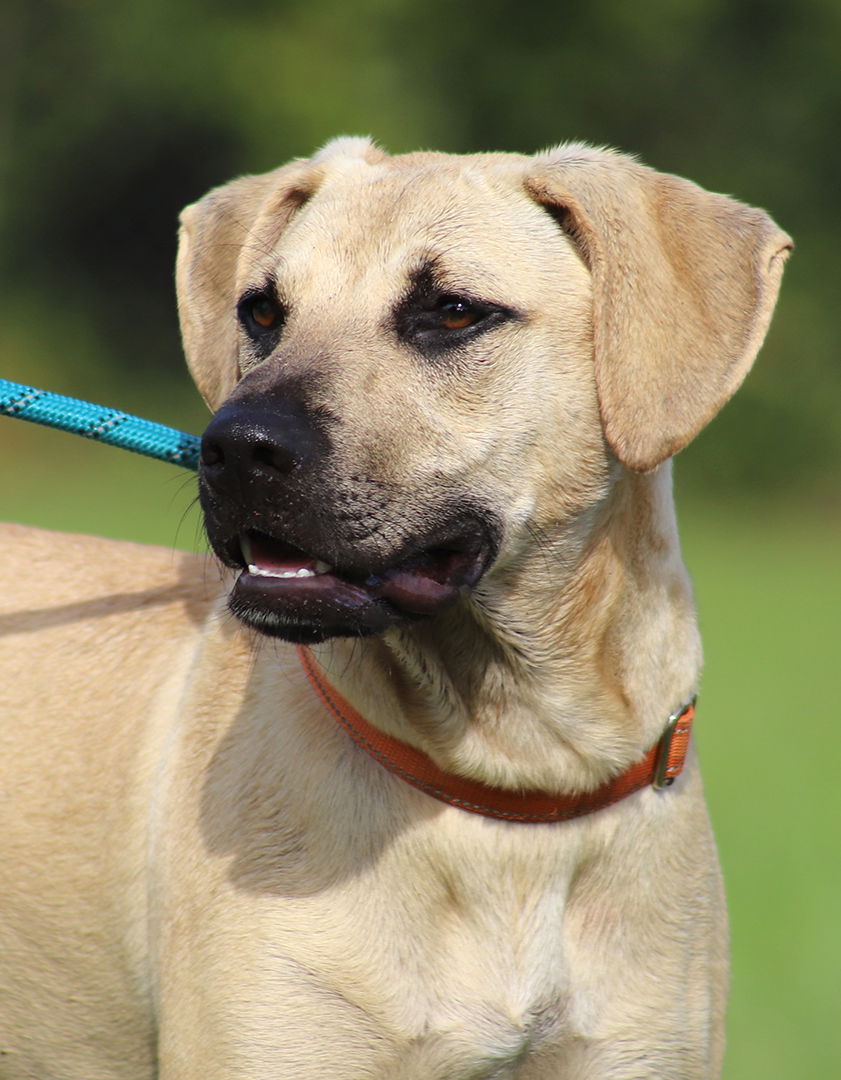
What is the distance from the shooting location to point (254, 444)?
2.81m

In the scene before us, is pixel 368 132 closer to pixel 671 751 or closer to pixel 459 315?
pixel 459 315

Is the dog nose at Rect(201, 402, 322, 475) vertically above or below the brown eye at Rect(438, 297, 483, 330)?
below

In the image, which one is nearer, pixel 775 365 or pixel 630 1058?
pixel 630 1058

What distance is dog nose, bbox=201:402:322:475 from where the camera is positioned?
9.21 feet

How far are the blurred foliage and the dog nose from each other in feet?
69.9

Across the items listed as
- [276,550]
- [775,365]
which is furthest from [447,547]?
[775,365]

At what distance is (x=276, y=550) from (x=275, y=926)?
2.46 feet

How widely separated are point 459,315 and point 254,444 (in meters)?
0.59

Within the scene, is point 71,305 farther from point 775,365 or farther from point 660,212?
point 660,212

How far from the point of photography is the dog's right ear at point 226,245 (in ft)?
12.2

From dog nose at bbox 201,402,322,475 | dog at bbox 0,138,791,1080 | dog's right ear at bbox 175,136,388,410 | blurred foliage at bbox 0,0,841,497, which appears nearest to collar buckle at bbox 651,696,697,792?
dog at bbox 0,138,791,1080

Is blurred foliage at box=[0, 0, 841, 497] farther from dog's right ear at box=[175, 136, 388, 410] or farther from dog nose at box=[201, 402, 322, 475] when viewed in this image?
dog nose at box=[201, 402, 322, 475]

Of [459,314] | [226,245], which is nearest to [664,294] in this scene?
[459,314]

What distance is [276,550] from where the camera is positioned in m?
2.99
